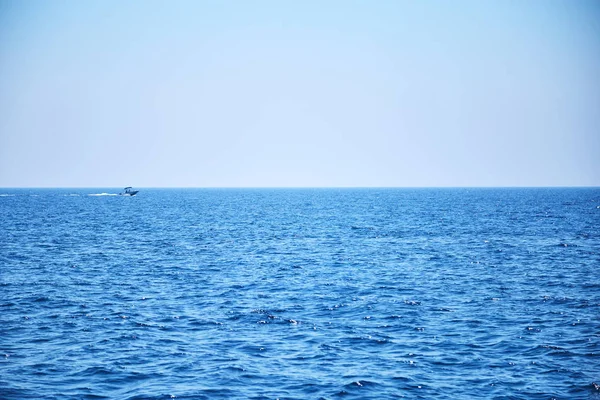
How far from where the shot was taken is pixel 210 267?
50.2 m

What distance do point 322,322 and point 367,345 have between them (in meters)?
4.63

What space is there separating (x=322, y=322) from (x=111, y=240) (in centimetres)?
4883

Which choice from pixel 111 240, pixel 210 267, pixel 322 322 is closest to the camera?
pixel 322 322

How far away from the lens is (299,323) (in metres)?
29.8

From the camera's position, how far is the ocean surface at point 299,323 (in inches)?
832

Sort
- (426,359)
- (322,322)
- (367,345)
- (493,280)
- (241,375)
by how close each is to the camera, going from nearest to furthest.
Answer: (241,375), (426,359), (367,345), (322,322), (493,280)

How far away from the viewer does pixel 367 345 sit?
25.9m

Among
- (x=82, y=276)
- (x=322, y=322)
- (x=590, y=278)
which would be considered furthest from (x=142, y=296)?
(x=590, y=278)

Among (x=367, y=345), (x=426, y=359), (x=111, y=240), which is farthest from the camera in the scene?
(x=111, y=240)

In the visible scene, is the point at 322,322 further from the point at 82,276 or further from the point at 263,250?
the point at 263,250

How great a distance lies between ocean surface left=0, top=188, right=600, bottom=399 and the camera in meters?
21.1

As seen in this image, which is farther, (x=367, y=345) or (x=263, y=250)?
(x=263, y=250)

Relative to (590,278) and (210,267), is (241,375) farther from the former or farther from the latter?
(590,278)

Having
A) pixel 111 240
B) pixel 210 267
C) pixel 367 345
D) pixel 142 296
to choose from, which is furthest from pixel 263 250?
pixel 367 345
